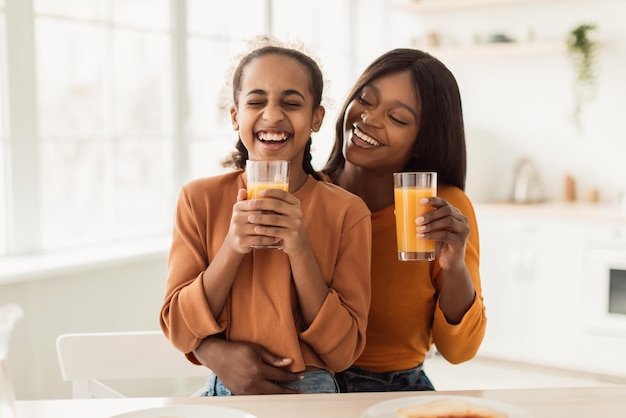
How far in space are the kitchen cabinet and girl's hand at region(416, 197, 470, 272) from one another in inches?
112

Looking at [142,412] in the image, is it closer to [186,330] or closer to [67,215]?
[186,330]

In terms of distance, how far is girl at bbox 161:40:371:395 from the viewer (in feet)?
4.84

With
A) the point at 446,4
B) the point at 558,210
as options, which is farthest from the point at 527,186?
the point at 446,4

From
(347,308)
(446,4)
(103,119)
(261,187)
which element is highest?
(446,4)

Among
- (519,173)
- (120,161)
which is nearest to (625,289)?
(519,173)

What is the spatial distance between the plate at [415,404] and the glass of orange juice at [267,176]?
0.36 metres

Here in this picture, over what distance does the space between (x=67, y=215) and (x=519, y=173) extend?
116 inches

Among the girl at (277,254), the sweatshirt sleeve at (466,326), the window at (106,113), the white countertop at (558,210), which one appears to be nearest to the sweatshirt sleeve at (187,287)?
the girl at (277,254)

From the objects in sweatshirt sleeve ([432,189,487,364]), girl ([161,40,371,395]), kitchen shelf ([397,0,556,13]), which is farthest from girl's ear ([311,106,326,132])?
kitchen shelf ([397,0,556,13])

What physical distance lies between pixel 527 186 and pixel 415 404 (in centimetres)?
377

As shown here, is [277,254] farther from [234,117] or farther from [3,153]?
[3,153]

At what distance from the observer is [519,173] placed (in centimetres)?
504

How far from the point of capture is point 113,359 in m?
1.75

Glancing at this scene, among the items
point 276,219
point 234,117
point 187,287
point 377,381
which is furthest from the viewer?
point 377,381
